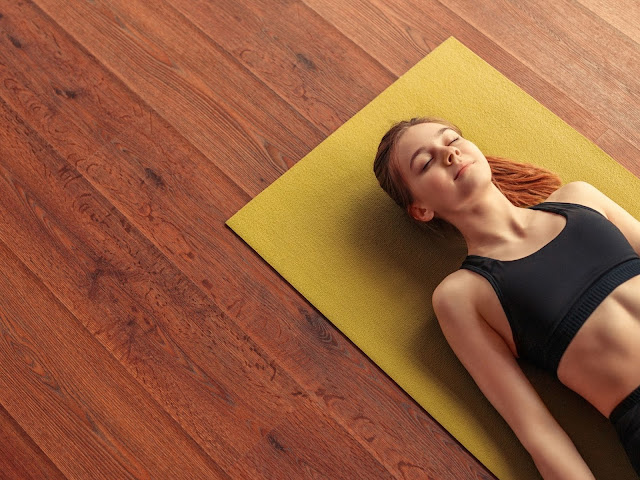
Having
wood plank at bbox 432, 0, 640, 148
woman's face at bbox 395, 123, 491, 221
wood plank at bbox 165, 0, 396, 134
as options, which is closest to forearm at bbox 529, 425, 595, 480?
woman's face at bbox 395, 123, 491, 221

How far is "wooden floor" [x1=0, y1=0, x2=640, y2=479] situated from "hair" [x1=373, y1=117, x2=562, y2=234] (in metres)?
0.31

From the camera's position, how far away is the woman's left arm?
1.76 metres

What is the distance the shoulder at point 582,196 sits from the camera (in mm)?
1764

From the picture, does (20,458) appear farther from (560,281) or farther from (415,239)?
(560,281)

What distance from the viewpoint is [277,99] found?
7.23ft

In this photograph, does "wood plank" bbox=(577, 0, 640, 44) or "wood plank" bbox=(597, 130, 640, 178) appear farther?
"wood plank" bbox=(577, 0, 640, 44)

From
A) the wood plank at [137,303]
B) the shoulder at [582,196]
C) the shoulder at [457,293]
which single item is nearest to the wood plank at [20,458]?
the wood plank at [137,303]

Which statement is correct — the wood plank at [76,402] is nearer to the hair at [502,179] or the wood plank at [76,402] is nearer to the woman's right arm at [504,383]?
the woman's right arm at [504,383]

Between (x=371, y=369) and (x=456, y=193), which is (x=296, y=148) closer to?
(x=456, y=193)

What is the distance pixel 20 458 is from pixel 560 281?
56.1 inches

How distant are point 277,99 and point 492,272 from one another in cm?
94

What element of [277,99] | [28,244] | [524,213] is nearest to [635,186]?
[524,213]

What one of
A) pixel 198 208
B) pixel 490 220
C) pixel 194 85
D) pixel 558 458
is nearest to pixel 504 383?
pixel 558 458

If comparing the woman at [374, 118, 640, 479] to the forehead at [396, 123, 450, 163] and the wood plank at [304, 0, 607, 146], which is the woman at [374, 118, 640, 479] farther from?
the wood plank at [304, 0, 607, 146]
